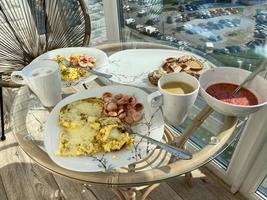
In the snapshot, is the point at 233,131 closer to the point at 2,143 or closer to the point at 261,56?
the point at 261,56

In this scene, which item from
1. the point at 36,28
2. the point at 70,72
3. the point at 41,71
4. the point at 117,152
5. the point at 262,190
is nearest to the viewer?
the point at 117,152

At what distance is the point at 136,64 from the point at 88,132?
33cm

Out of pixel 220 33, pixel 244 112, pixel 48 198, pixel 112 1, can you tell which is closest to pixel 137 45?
pixel 220 33

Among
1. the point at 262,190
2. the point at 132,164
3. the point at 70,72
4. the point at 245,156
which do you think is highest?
the point at 70,72

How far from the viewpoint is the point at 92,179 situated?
60 centimetres

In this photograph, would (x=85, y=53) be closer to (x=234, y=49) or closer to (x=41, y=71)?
(x=41, y=71)

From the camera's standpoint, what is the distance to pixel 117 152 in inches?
24.5

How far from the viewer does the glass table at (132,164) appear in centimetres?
61

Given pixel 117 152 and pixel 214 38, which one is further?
pixel 214 38

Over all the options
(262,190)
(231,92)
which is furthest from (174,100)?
(262,190)

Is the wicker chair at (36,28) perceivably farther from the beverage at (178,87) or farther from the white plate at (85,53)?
the beverage at (178,87)

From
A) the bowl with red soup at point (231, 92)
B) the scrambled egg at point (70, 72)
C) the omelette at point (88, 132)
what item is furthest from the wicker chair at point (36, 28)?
the bowl with red soup at point (231, 92)

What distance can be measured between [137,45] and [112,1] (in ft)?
2.12

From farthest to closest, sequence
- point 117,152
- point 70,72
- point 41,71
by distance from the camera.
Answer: point 70,72 → point 41,71 → point 117,152
